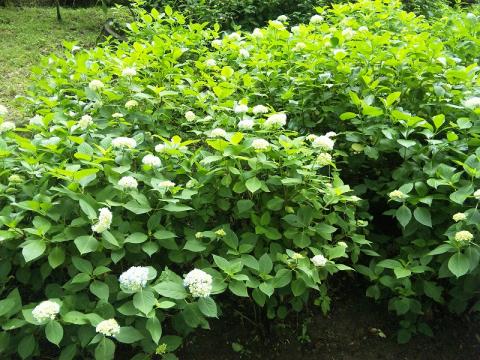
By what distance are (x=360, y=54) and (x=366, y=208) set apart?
100 cm

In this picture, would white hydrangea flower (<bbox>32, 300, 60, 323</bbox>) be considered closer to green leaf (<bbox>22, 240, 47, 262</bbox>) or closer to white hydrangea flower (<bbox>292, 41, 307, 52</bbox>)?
green leaf (<bbox>22, 240, 47, 262</bbox>)

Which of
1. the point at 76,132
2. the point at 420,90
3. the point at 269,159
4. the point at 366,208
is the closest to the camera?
the point at 269,159

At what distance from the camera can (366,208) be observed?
2443mm

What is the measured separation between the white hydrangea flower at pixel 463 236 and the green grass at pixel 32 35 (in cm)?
372

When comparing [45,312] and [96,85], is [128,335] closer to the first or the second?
[45,312]

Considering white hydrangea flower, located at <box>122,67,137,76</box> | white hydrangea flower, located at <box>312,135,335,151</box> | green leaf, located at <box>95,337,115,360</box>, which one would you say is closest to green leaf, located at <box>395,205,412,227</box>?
white hydrangea flower, located at <box>312,135,335,151</box>

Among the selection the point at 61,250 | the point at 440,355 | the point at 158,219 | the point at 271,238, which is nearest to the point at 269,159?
the point at 271,238

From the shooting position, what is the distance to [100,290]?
5.43 feet

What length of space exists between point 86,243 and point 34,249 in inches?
7.0

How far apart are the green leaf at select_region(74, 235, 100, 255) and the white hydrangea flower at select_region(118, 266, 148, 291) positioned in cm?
21

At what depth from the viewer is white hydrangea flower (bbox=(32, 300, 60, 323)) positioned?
148 centimetres

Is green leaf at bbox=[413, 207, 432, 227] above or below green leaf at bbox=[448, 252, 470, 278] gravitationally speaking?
above

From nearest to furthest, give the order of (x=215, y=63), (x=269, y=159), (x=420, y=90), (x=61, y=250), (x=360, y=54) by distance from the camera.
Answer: (x=61, y=250) < (x=269, y=159) < (x=420, y=90) < (x=360, y=54) < (x=215, y=63)

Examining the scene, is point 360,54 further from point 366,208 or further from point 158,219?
point 158,219
